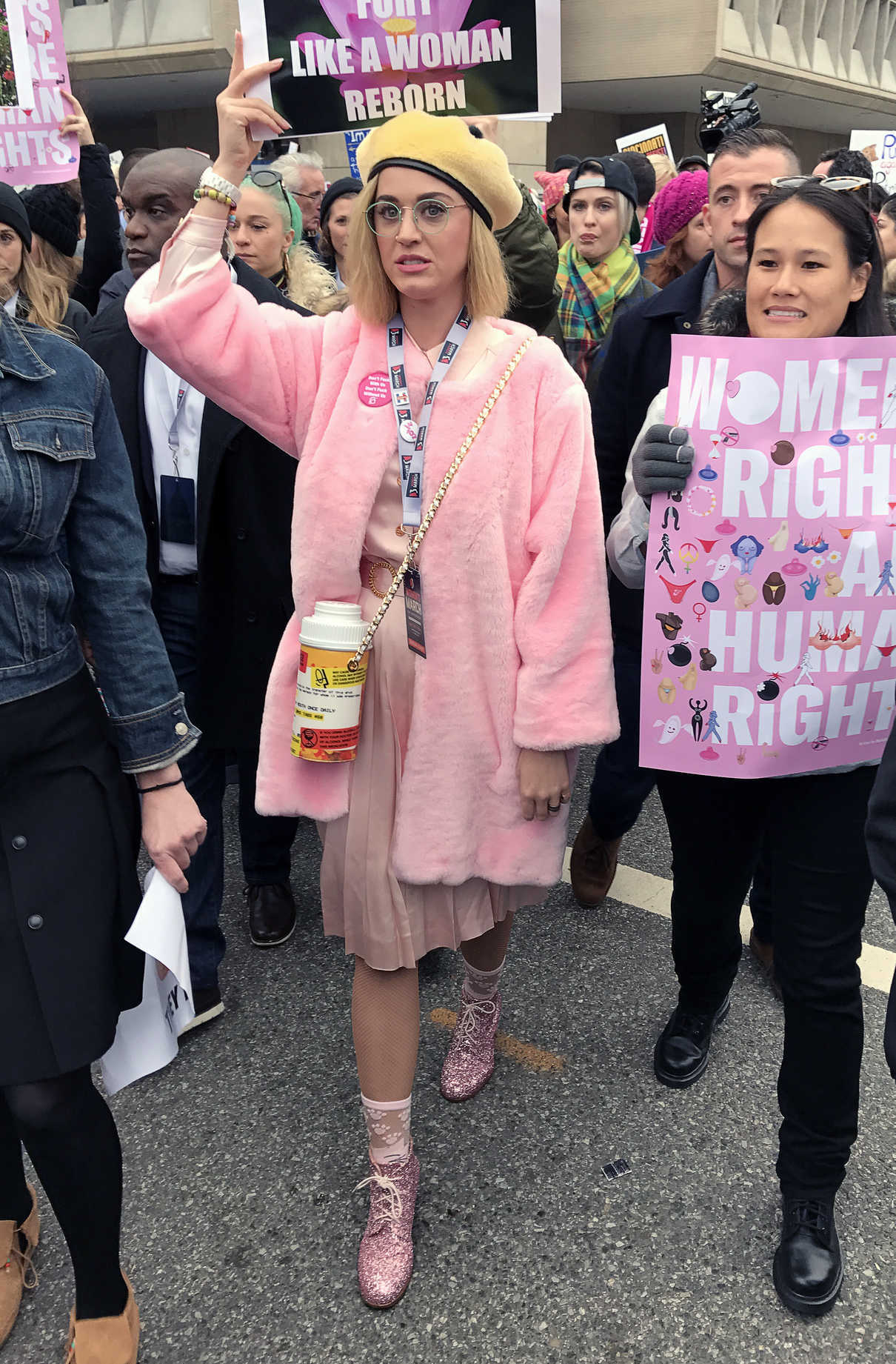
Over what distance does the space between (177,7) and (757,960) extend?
844 inches

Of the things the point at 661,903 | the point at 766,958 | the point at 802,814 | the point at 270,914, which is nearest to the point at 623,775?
the point at 661,903

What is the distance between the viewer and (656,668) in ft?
6.88

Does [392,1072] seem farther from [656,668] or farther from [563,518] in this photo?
[563,518]

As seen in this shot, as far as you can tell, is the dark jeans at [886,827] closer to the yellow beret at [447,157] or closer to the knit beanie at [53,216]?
the yellow beret at [447,157]

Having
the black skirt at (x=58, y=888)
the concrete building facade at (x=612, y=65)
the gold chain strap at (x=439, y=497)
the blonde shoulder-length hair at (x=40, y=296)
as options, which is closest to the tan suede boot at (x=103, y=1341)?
the black skirt at (x=58, y=888)

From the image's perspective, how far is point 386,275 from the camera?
207 centimetres

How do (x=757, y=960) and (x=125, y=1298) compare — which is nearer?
(x=125, y=1298)

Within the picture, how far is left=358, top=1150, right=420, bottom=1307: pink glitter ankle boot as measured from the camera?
210 cm

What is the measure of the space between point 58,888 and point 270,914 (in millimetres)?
1689

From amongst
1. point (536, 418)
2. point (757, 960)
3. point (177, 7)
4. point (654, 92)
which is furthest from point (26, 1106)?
point (654, 92)

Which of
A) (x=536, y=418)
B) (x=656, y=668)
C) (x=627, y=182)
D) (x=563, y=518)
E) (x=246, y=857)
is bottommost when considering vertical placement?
(x=246, y=857)

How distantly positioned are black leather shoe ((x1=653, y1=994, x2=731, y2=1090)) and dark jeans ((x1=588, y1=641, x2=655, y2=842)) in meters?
0.73

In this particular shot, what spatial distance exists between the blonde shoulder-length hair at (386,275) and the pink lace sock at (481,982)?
150 cm

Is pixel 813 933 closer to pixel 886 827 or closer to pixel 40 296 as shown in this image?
pixel 886 827
